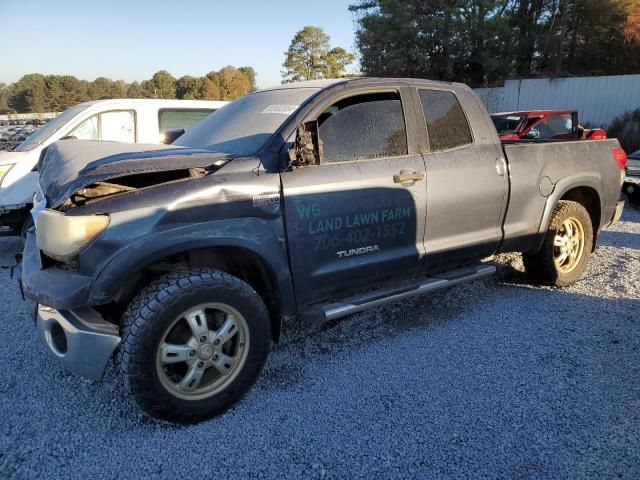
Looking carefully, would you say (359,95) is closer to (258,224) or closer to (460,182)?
(460,182)

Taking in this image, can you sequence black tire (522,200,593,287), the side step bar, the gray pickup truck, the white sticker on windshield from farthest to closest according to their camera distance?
black tire (522,200,593,287)
the white sticker on windshield
the side step bar
the gray pickup truck

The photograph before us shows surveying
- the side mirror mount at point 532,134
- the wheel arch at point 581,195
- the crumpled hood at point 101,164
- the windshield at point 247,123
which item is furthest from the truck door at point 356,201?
the side mirror mount at point 532,134

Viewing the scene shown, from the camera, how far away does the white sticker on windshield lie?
3.15 metres

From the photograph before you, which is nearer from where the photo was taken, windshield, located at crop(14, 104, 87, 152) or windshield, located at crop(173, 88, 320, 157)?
windshield, located at crop(173, 88, 320, 157)

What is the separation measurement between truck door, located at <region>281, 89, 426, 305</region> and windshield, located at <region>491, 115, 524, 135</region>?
28.2ft

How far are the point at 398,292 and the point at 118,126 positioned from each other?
5055 millimetres

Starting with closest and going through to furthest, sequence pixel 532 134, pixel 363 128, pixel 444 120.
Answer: pixel 363 128, pixel 444 120, pixel 532 134

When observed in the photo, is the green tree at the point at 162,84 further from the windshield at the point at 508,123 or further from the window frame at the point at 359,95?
the window frame at the point at 359,95

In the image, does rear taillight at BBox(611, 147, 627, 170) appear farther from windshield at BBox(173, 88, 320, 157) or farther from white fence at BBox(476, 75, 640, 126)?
white fence at BBox(476, 75, 640, 126)

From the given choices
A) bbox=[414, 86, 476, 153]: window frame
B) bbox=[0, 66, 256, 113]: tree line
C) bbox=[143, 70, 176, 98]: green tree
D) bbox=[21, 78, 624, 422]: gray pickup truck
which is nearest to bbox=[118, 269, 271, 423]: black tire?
bbox=[21, 78, 624, 422]: gray pickup truck

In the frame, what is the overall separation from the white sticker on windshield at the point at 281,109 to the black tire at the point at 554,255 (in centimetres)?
269

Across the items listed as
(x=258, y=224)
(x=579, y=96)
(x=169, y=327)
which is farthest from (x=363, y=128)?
(x=579, y=96)

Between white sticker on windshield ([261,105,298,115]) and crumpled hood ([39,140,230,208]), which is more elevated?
white sticker on windshield ([261,105,298,115])

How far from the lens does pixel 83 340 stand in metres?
2.36
